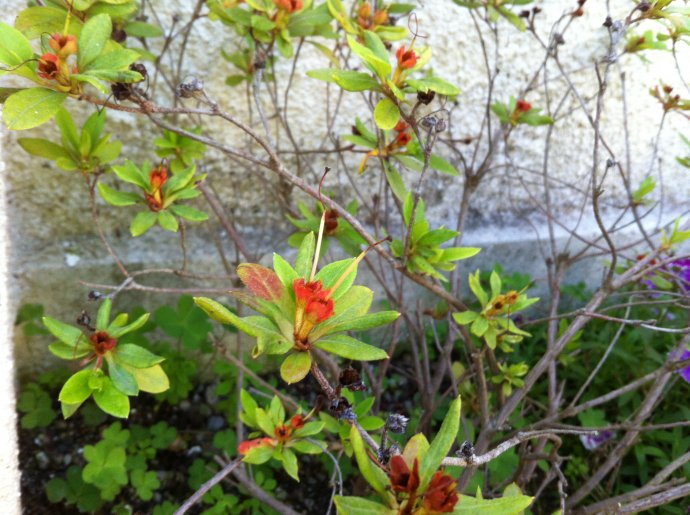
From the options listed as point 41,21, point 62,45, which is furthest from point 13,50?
point 41,21

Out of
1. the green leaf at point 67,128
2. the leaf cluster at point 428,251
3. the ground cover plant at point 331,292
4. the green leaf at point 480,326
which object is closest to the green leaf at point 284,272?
the ground cover plant at point 331,292

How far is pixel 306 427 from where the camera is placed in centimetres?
109

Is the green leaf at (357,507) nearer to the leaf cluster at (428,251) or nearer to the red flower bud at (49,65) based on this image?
the leaf cluster at (428,251)

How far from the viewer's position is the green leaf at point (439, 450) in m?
0.77

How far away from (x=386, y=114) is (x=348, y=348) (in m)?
0.46

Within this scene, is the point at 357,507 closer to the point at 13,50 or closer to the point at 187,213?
the point at 187,213

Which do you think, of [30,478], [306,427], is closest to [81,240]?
[30,478]

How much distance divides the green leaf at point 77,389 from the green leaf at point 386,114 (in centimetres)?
69

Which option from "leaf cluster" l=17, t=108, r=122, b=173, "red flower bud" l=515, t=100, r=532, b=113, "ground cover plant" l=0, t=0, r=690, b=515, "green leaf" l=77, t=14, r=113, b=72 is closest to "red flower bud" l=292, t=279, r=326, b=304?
"ground cover plant" l=0, t=0, r=690, b=515

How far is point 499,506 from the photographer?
0.74 metres

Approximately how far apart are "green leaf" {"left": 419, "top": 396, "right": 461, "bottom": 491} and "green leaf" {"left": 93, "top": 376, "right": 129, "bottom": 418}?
524mm

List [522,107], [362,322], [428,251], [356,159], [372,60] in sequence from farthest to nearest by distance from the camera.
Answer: [356,159] → [522,107] → [428,251] → [372,60] → [362,322]

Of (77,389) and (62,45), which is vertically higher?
(62,45)

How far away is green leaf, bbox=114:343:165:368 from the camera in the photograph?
98cm
